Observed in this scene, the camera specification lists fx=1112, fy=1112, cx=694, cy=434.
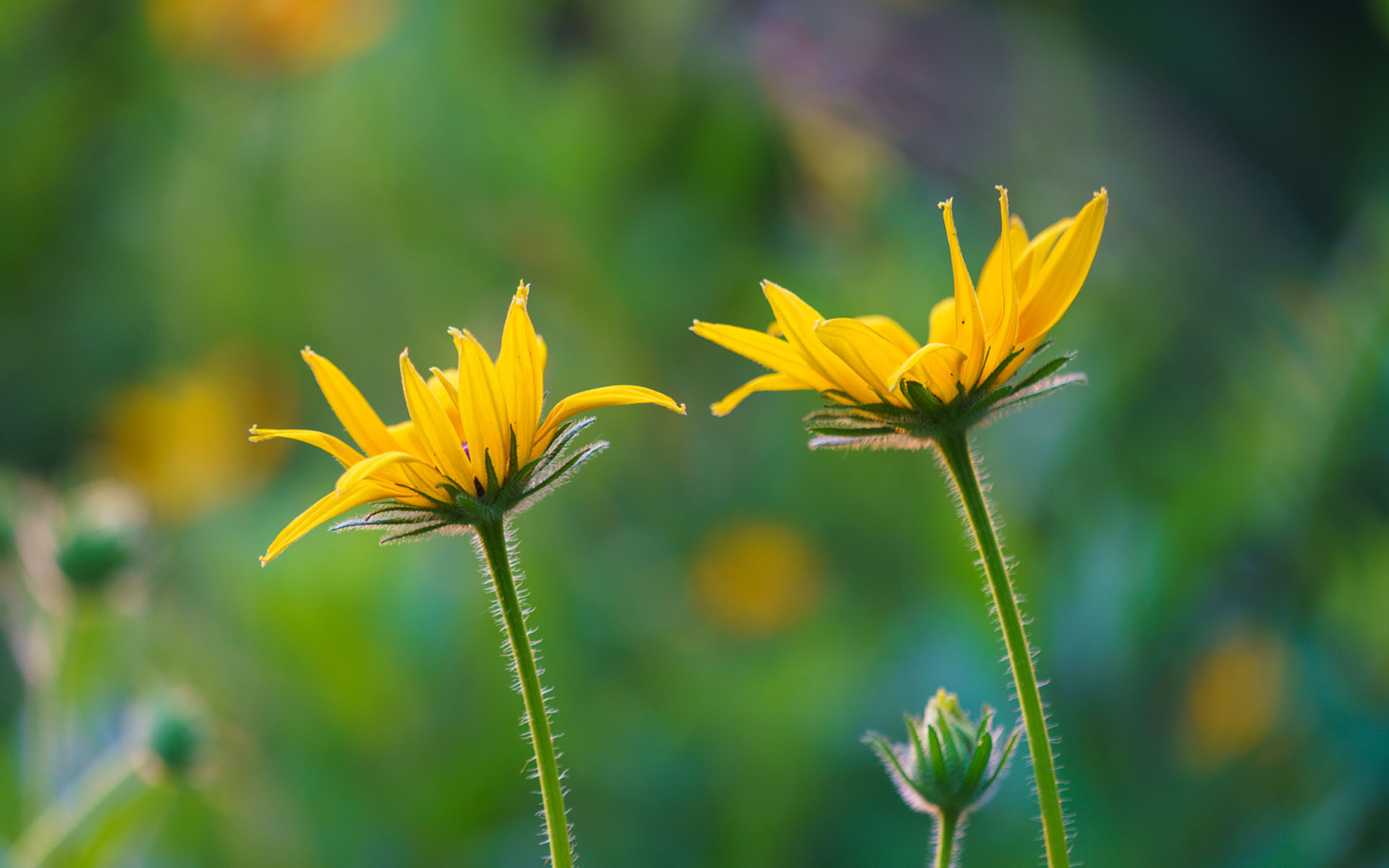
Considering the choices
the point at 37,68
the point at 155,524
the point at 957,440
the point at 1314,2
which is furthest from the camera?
the point at 37,68

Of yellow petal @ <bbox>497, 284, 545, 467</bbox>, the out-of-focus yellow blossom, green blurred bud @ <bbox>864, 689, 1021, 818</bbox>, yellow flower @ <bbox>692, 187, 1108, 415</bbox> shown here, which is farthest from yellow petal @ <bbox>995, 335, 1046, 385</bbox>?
the out-of-focus yellow blossom

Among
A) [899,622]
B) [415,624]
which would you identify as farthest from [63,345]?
[899,622]

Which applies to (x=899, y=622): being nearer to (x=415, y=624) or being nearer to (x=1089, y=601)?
(x=1089, y=601)

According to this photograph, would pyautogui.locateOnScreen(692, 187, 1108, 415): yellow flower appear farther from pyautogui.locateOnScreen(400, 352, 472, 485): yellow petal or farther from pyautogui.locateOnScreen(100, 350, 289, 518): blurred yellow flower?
pyautogui.locateOnScreen(100, 350, 289, 518): blurred yellow flower

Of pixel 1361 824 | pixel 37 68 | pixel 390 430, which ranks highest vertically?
pixel 37 68

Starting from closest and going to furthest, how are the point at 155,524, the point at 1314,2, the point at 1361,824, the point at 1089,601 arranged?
the point at 1361,824 → the point at 1089,601 → the point at 1314,2 → the point at 155,524

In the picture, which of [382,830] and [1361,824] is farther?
[382,830]

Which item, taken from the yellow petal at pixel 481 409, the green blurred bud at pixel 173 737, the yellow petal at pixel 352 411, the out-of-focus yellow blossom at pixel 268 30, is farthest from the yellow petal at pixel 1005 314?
the out-of-focus yellow blossom at pixel 268 30
